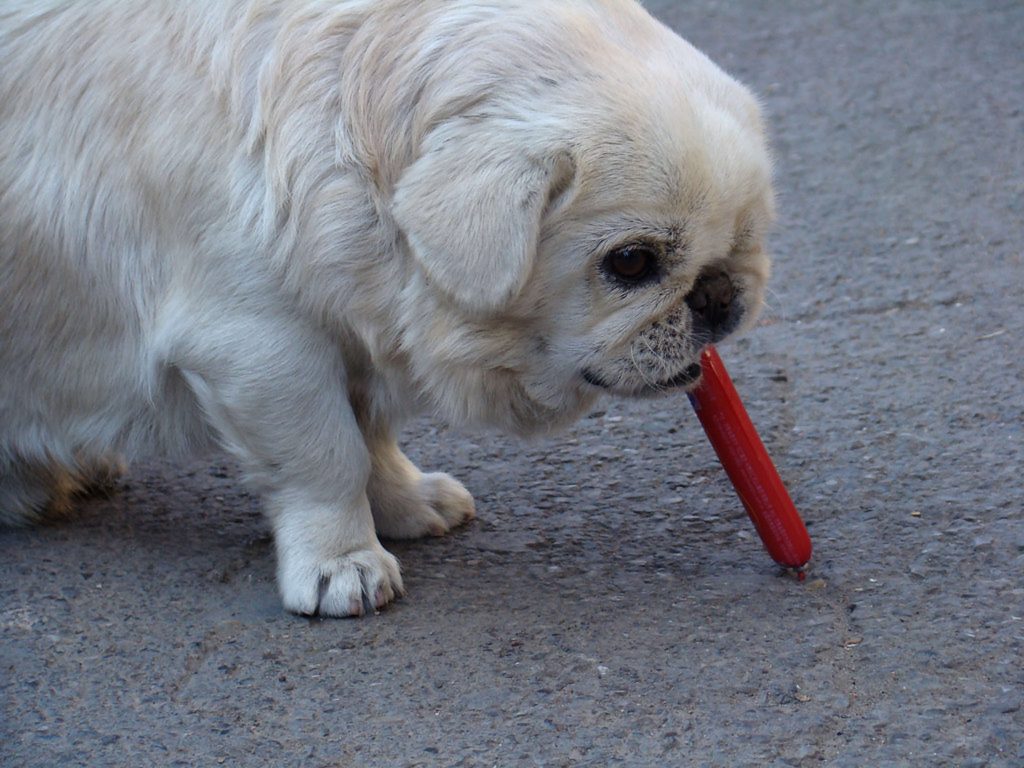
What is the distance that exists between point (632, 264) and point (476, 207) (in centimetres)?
36

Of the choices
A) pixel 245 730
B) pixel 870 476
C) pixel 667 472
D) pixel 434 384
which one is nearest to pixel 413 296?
pixel 434 384

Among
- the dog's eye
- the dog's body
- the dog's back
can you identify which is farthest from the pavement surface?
the dog's eye

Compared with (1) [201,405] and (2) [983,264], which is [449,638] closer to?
(1) [201,405]

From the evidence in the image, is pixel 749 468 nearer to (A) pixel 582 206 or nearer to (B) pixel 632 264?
(B) pixel 632 264

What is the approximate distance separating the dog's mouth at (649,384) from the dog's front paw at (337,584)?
28.5 inches

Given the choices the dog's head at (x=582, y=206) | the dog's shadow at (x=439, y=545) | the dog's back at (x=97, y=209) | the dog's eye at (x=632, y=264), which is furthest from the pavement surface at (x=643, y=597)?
the dog's eye at (x=632, y=264)

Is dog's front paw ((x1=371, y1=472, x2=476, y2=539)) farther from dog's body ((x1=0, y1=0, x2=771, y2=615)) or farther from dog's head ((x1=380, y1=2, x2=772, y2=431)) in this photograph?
dog's head ((x1=380, y1=2, x2=772, y2=431))

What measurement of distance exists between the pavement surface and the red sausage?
3.9 inches

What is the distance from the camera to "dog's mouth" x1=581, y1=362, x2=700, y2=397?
10.3ft

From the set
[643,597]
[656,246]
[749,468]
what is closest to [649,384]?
[656,246]

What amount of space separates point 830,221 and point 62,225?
3245 mm

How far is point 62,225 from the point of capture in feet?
11.3

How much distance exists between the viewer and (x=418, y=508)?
149 inches

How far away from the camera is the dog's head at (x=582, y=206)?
9.48 feet
